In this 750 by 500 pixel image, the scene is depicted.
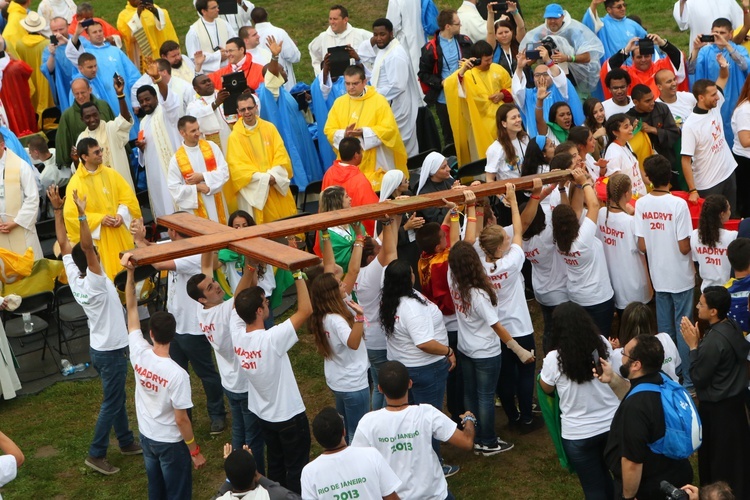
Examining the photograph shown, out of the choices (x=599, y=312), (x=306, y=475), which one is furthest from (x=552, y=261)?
(x=306, y=475)

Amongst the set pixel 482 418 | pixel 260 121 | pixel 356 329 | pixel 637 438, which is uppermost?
pixel 260 121

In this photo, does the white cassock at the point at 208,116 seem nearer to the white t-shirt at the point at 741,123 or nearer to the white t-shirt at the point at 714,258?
the white t-shirt at the point at 741,123

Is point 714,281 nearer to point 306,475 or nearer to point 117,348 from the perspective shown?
point 306,475

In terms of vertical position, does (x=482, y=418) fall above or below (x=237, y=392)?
below

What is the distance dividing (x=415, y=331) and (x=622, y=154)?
10.4ft

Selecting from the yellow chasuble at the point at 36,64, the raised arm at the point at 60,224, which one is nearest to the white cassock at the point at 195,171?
the raised arm at the point at 60,224

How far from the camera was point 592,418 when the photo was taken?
6625 millimetres

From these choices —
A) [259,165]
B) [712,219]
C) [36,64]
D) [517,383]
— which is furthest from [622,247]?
[36,64]

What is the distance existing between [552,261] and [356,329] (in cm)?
214

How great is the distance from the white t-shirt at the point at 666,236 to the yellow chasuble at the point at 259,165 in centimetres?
409

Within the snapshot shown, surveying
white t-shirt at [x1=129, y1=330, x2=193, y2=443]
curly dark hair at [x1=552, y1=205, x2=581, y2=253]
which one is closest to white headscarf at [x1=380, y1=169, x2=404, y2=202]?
curly dark hair at [x1=552, y1=205, x2=581, y2=253]

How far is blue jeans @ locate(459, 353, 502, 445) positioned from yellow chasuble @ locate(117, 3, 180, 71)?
8951 millimetres

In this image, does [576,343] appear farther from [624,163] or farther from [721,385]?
[624,163]

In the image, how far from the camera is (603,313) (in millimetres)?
8453
